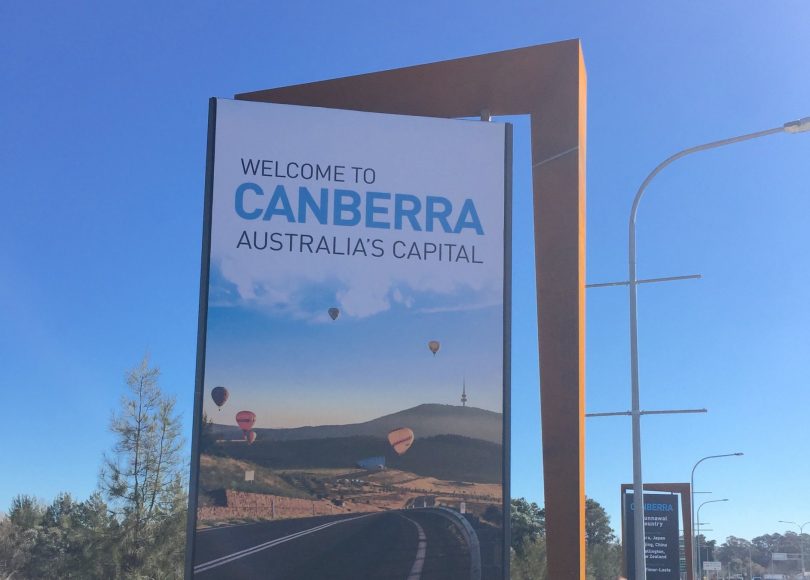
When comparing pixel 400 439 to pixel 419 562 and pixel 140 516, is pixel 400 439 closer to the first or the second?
pixel 419 562

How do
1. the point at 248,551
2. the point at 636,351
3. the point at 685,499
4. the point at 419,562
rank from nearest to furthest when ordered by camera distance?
the point at 248,551
the point at 419,562
the point at 636,351
the point at 685,499

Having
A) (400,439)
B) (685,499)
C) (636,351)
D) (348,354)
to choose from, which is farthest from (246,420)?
(685,499)

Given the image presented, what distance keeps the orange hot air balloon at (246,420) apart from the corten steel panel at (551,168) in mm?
4701

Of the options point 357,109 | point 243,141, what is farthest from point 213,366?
point 357,109

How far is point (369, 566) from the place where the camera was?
1243 cm

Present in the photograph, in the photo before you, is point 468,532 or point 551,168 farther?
point 551,168

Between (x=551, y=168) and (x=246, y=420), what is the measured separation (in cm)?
628

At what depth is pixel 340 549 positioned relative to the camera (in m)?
12.4

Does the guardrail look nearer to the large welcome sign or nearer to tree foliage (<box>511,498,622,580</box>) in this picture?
the large welcome sign

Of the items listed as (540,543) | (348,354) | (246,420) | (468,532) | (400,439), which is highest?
(348,354)

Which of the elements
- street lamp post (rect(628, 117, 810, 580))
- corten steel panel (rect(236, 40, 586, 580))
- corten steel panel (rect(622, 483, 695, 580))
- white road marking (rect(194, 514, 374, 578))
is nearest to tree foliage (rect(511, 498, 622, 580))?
corten steel panel (rect(622, 483, 695, 580))

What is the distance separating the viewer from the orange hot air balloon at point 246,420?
1241 cm

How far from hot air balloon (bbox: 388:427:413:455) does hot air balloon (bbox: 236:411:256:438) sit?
1877 mm

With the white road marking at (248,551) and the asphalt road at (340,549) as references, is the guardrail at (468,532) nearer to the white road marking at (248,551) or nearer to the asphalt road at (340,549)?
the asphalt road at (340,549)
